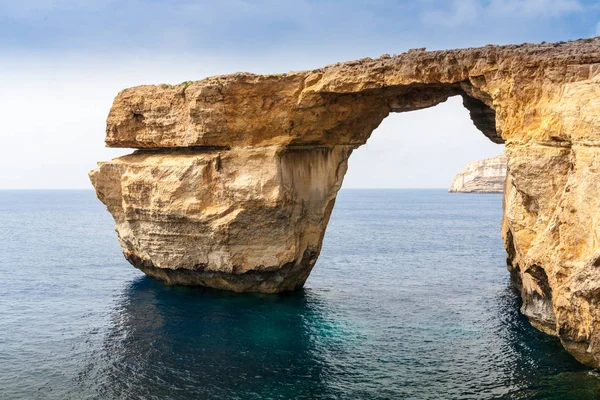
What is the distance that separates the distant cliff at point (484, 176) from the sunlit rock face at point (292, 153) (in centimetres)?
13297

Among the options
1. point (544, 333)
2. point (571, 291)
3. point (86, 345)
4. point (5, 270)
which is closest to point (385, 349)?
point (544, 333)

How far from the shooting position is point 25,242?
56312mm

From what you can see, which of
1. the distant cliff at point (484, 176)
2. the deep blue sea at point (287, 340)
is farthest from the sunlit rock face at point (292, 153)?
the distant cliff at point (484, 176)

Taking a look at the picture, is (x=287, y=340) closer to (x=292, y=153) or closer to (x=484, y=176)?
(x=292, y=153)

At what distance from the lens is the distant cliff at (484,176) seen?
159125 millimetres

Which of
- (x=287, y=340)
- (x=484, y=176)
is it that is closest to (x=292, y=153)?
(x=287, y=340)

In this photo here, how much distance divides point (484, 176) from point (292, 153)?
502ft

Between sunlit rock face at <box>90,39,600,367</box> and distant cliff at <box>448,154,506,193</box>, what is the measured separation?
13297cm

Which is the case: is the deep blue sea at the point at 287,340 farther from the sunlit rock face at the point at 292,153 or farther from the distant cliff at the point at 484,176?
the distant cliff at the point at 484,176

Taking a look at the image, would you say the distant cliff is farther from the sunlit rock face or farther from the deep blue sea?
the sunlit rock face

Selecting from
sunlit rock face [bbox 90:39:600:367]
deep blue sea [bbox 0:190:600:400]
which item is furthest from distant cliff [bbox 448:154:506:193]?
sunlit rock face [bbox 90:39:600:367]

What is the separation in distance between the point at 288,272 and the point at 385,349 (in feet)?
29.8

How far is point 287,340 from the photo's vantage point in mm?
22766

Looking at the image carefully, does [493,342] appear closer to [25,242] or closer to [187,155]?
[187,155]
